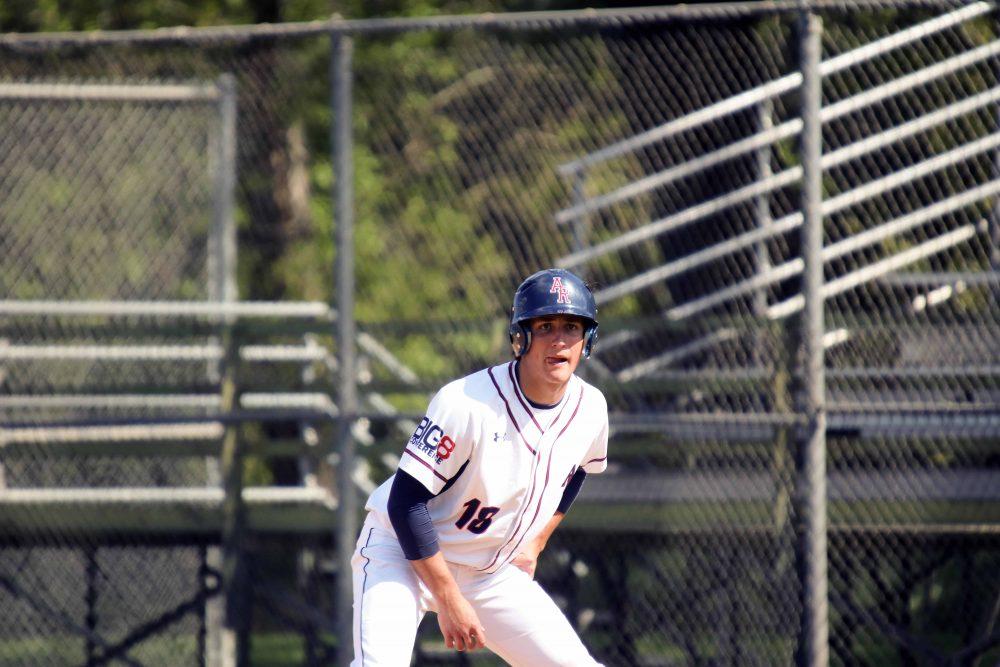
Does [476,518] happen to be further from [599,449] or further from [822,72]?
[822,72]

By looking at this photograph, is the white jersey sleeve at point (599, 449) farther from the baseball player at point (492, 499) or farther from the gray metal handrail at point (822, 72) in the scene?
the gray metal handrail at point (822, 72)

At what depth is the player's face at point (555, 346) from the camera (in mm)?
3715

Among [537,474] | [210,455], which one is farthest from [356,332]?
[537,474]

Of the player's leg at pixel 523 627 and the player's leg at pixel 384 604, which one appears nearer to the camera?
the player's leg at pixel 384 604

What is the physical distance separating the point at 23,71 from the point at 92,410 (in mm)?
2228

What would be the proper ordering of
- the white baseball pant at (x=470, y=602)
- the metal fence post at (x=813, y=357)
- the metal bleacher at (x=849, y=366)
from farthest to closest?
the metal bleacher at (x=849, y=366), the metal fence post at (x=813, y=357), the white baseball pant at (x=470, y=602)

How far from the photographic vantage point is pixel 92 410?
6297mm

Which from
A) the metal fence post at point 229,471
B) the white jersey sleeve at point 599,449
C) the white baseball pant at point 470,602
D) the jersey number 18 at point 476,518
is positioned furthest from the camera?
the metal fence post at point 229,471

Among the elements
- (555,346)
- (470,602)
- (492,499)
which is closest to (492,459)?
(492,499)

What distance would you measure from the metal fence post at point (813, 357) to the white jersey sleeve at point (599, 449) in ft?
5.19

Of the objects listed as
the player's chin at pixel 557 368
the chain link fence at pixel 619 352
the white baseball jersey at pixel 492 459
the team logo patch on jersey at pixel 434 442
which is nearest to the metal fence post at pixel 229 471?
the chain link fence at pixel 619 352

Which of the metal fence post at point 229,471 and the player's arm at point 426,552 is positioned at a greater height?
the metal fence post at point 229,471

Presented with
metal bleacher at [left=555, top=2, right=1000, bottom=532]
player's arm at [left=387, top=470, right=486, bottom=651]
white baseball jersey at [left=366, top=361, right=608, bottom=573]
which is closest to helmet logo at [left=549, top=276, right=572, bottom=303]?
white baseball jersey at [left=366, top=361, right=608, bottom=573]

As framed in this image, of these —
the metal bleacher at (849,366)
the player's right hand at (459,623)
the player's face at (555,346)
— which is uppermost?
the metal bleacher at (849,366)
